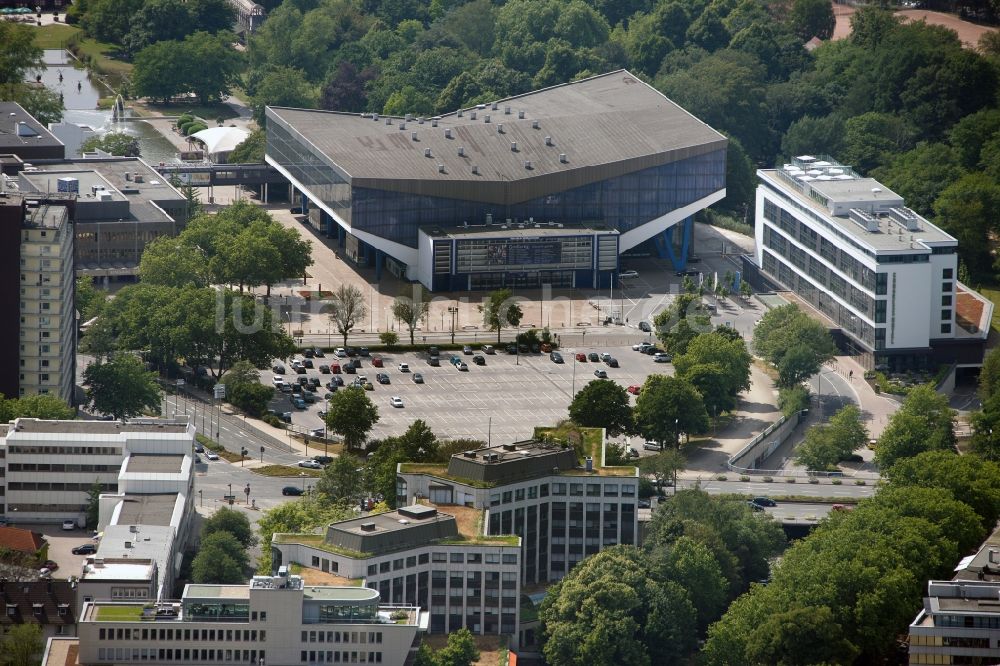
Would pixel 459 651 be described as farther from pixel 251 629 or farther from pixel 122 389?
pixel 122 389

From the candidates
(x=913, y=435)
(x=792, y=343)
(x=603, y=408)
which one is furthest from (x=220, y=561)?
(x=792, y=343)

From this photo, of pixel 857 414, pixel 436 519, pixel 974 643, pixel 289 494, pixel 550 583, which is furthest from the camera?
pixel 857 414

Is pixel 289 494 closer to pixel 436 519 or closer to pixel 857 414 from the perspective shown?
pixel 436 519

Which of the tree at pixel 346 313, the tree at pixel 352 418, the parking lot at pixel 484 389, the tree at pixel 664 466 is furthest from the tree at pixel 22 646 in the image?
the tree at pixel 346 313

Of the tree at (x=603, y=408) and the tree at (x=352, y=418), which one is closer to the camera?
the tree at (x=352, y=418)

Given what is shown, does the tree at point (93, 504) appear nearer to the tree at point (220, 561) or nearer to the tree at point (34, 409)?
the tree at point (220, 561)

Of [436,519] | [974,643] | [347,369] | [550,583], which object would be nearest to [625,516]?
[550,583]
